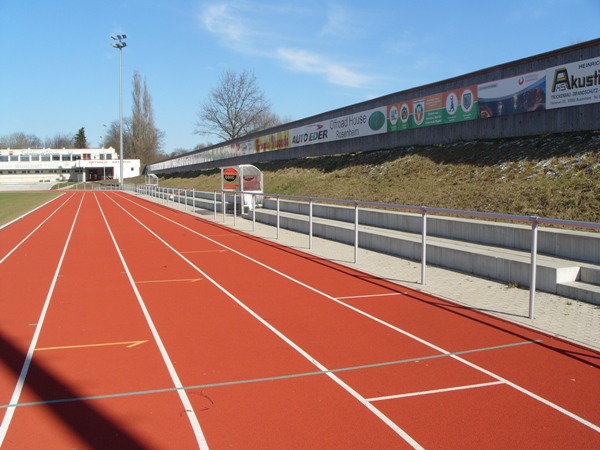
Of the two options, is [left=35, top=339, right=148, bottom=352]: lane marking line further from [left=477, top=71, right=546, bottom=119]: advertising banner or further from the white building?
the white building

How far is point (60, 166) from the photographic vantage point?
4464 inches

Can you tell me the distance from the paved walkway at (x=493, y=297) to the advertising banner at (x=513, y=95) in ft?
20.5

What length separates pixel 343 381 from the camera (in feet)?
16.6

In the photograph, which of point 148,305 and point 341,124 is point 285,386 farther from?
point 341,124

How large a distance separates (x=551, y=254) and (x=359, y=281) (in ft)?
11.0

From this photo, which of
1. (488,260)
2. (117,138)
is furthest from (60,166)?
(488,260)

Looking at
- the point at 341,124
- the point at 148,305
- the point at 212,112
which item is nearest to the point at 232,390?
the point at 148,305

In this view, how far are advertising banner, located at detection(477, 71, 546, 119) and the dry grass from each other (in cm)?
89

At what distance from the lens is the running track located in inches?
159

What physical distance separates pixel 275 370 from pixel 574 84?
1186cm

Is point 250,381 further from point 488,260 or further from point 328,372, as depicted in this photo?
point 488,260

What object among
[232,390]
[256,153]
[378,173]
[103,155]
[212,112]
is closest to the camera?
[232,390]

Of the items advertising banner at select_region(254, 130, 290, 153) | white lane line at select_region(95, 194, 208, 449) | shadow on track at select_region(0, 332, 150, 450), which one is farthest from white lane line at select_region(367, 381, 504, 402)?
advertising banner at select_region(254, 130, 290, 153)

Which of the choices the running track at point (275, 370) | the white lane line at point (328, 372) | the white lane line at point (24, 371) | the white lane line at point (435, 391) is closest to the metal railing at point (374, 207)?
the running track at point (275, 370)
